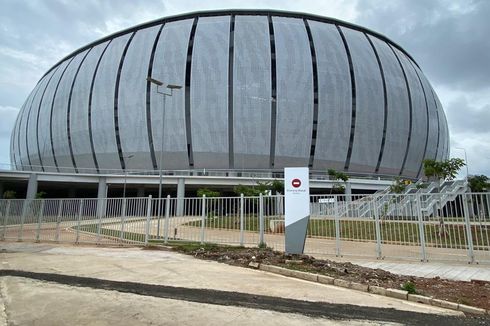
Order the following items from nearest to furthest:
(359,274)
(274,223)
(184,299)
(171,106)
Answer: (184,299) → (359,274) → (274,223) → (171,106)

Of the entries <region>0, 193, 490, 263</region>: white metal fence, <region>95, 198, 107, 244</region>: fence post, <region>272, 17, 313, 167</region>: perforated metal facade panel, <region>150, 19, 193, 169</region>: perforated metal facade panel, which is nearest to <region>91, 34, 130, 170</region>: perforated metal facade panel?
<region>150, 19, 193, 169</region>: perforated metal facade panel

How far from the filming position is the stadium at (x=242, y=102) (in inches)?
1868

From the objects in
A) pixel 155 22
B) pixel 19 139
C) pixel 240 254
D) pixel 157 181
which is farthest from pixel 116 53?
pixel 240 254

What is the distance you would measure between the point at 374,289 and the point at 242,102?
41305 mm

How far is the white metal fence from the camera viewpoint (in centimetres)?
1114

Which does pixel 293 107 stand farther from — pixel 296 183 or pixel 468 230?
pixel 468 230

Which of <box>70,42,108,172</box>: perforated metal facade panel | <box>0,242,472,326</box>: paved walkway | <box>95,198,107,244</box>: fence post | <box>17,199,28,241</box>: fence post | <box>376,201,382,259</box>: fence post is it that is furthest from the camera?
<box>70,42,108,172</box>: perforated metal facade panel

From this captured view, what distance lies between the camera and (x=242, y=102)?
4722cm

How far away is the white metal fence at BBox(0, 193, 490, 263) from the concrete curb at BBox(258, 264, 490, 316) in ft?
11.6

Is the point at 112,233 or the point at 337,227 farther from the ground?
the point at 337,227

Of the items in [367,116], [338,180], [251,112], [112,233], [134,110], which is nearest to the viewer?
[112,233]

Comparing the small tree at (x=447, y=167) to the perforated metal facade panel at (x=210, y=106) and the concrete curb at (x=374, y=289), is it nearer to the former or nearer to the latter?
the concrete curb at (x=374, y=289)

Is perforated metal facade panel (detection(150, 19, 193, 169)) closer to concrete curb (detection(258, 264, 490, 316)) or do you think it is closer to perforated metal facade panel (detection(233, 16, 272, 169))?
perforated metal facade panel (detection(233, 16, 272, 169))

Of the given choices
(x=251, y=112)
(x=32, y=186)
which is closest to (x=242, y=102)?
(x=251, y=112)
